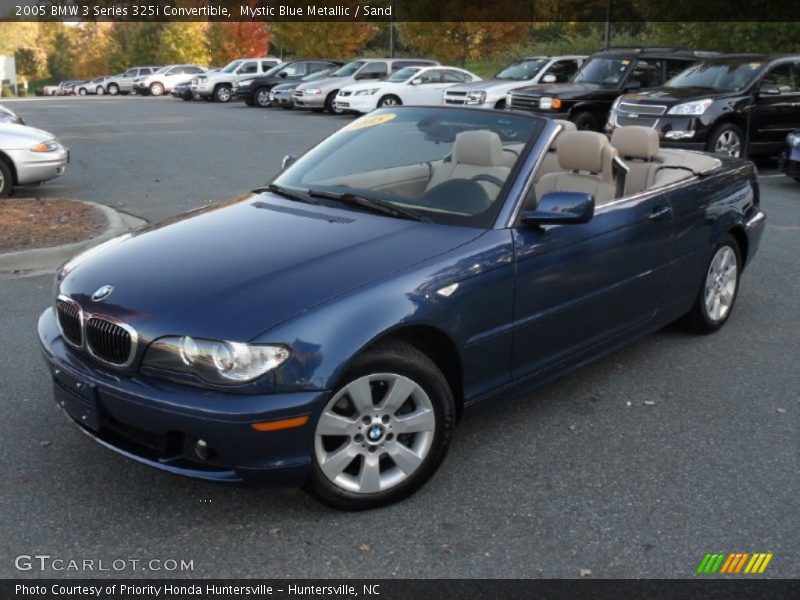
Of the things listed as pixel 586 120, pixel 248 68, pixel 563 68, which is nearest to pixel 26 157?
pixel 586 120

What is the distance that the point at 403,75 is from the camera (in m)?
25.1

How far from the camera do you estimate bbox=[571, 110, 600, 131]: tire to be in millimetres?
16172

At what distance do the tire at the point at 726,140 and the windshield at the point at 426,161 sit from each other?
890 cm

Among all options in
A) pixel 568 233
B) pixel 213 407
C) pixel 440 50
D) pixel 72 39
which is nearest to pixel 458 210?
pixel 568 233

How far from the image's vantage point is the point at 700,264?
5465 mm

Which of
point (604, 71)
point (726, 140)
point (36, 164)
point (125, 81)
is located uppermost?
point (604, 71)

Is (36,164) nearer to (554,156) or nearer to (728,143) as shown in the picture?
(554,156)

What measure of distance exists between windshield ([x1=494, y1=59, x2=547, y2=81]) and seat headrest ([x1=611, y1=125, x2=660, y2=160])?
1499 centimetres

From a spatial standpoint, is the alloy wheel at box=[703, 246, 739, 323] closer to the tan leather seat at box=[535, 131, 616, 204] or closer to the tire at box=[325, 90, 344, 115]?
the tan leather seat at box=[535, 131, 616, 204]

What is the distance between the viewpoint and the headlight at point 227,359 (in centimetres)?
322

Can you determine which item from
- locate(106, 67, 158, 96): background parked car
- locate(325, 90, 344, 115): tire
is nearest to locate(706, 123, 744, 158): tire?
locate(325, 90, 344, 115): tire

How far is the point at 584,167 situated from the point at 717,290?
1469mm

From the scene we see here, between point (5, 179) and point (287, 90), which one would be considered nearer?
point (5, 179)
